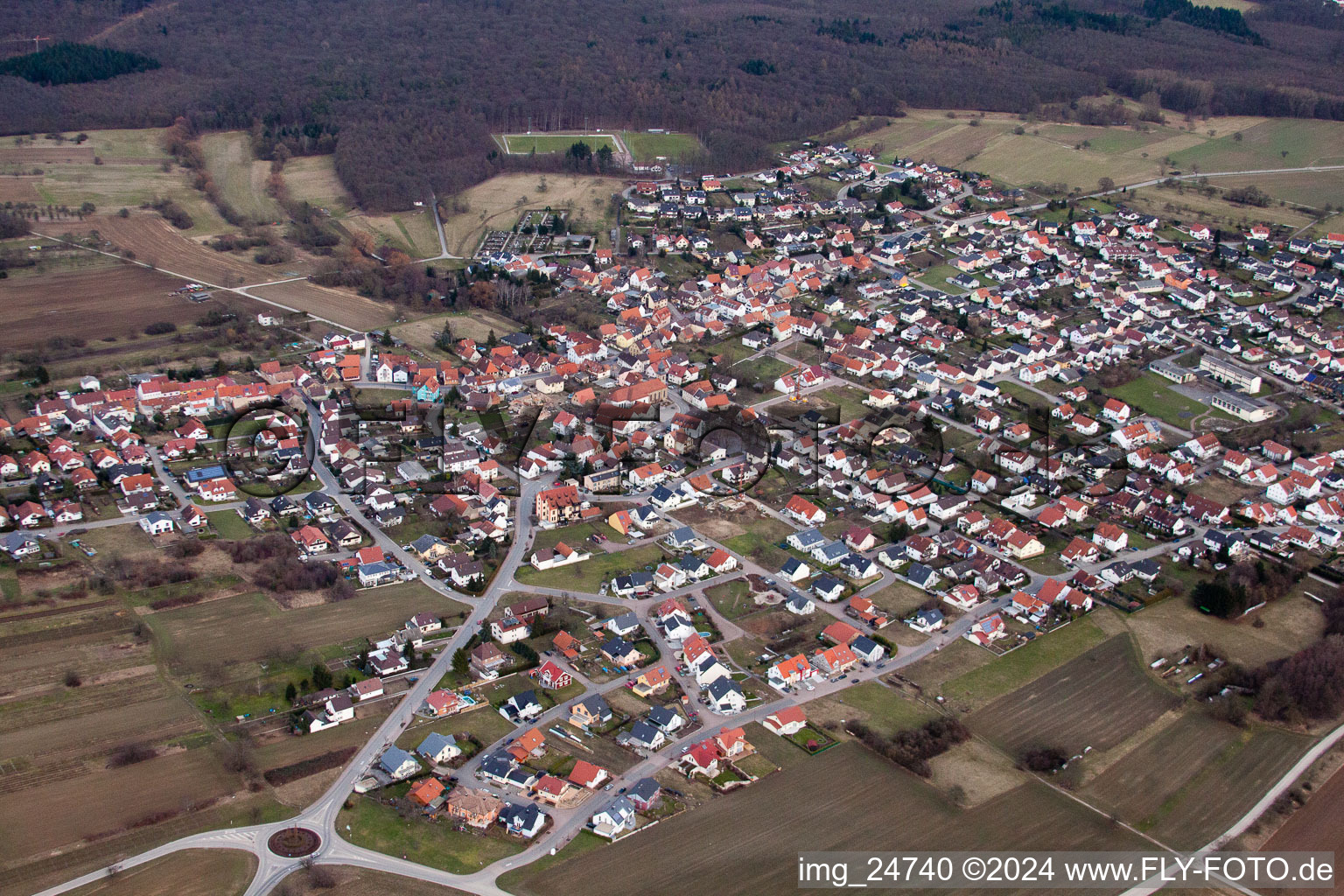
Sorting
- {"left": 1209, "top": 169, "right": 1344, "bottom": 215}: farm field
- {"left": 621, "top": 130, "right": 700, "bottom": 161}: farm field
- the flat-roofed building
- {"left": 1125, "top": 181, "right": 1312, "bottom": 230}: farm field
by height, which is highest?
{"left": 621, "top": 130, "right": 700, "bottom": 161}: farm field

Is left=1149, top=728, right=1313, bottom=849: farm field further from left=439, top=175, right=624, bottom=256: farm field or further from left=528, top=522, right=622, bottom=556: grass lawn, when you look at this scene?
left=439, top=175, right=624, bottom=256: farm field

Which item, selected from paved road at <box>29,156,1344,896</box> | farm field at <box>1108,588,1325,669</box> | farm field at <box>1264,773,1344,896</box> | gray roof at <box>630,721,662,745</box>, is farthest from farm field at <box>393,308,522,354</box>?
farm field at <box>1264,773,1344,896</box>

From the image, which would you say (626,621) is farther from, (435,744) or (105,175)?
(105,175)

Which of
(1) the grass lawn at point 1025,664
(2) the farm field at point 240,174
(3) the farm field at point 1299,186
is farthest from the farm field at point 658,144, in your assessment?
(1) the grass lawn at point 1025,664

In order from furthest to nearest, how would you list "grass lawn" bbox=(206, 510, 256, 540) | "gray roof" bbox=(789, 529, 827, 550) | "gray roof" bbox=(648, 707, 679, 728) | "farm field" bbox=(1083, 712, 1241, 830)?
"gray roof" bbox=(789, 529, 827, 550), "grass lawn" bbox=(206, 510, 256, 540), "gray roof" bbox=(648, 707, 679, 728), "farm field" bbox=(1083, 712, 1241, 830)

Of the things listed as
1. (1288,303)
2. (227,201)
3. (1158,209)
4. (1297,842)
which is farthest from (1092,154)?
(1297,842)

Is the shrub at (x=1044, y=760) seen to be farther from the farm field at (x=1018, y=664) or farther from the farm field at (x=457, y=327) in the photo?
the farm field at (x=457, y=327)
